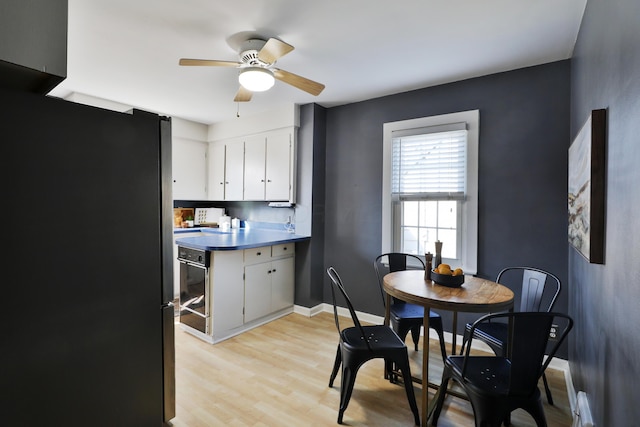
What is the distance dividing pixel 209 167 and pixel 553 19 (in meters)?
4.42

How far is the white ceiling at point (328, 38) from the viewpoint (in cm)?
190

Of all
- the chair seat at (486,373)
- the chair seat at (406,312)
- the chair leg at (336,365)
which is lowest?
the chair leg at (336,365)

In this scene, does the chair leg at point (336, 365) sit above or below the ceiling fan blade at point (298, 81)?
below

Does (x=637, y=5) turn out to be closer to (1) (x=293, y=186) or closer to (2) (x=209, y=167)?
(1) (x=293, y=186)

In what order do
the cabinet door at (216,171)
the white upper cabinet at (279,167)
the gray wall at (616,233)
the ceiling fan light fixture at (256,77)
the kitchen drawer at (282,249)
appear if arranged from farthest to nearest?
1. the cabinet door at (216,171)
2. the white upper cabinet at (279,167)
3. the kitchen drawer at (282,249)
4. the ceiling fan light fixture at (256,77)
5. the gray wall at (616,233)

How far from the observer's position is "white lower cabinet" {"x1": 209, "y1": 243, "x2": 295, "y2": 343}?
2990mm

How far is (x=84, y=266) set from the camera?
1267 millimetres

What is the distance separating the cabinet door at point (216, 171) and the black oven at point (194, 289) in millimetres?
1672

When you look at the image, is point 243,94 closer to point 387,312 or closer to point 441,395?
point 387,312

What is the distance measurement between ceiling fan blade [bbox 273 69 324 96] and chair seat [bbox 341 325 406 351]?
6.07 feet

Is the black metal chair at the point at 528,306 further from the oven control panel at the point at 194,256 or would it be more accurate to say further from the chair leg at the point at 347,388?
the oven control panel at the point at 194,256

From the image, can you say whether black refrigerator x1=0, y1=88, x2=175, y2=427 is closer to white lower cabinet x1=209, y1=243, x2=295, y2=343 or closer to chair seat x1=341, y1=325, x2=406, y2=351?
chair seat x1=341, y1=325, x2=406, y2=351

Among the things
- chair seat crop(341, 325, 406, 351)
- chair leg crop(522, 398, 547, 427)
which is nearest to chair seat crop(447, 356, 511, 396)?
chair leg crop(522, 398, 547, 427)

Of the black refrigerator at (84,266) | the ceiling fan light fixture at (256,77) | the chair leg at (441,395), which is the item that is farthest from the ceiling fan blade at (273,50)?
the chair leg at (441,395)
